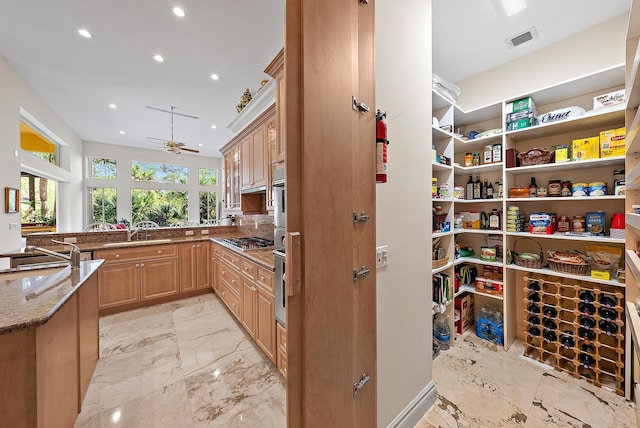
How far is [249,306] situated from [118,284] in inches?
86.3

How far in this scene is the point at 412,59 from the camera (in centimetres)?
152

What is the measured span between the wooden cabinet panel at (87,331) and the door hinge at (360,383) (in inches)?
72.4

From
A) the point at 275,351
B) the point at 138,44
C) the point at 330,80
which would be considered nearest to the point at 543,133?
the point at 330,80

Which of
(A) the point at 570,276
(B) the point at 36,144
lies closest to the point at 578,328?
(A) the point at 570,276

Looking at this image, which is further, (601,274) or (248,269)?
(248,269)

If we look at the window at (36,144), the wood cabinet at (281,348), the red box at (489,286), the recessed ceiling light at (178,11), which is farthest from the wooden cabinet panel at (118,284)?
the red box at (489,286)

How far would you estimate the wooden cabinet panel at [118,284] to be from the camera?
318cm

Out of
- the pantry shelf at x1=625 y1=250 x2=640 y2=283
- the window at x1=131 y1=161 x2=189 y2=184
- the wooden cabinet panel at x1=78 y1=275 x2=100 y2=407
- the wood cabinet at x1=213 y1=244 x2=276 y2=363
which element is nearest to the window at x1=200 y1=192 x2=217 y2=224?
the window at x1=131 y1=161 x2=189 y2=184

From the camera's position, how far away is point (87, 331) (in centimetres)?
182

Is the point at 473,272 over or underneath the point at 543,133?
underneath

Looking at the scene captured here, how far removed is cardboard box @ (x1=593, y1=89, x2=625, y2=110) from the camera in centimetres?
174

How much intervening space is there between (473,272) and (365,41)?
2599 mm

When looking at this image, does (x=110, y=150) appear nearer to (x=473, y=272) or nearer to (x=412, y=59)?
(x=412, y=59)

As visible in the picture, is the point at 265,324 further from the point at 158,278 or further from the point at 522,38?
the point at 522,38
